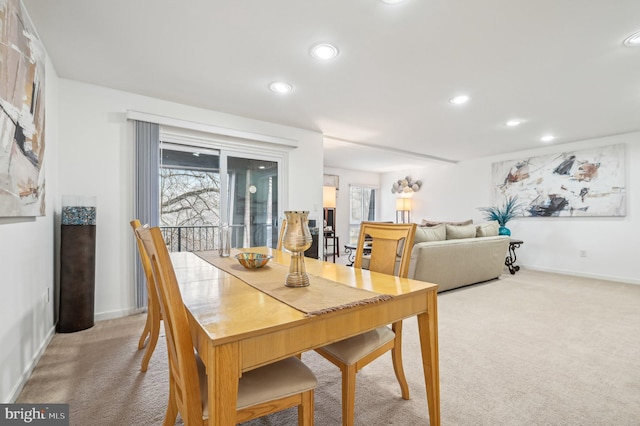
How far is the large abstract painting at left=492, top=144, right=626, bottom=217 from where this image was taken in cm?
471

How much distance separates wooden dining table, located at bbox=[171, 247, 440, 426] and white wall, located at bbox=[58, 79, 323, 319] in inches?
73.7

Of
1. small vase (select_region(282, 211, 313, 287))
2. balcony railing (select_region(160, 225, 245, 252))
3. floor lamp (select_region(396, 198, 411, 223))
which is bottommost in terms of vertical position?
balcony railing (select_region(160, 225, 245, 252))

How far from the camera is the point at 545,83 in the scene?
286cm

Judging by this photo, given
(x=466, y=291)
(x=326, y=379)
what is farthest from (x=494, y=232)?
(x=326, y=379)

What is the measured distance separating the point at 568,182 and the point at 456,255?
307 centimetres

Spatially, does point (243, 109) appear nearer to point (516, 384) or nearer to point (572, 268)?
point (516, 384)

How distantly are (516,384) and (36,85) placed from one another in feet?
12.1

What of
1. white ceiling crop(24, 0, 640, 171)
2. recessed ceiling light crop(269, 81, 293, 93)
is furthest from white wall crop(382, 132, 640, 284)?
recessed ceiling light crop(269, 81, 293, 93)

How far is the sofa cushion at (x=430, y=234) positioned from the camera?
12.4 ft

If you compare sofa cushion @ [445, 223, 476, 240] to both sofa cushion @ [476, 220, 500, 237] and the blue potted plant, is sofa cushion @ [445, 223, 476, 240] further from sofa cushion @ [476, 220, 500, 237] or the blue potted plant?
the blue potted plant

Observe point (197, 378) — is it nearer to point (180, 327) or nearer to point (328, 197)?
point (180, 327)

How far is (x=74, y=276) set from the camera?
8.57ft

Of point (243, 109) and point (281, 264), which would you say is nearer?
point (281, 264)

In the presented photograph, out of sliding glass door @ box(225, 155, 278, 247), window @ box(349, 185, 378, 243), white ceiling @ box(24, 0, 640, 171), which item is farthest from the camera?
window @ box(349, 185, 378, 243)
